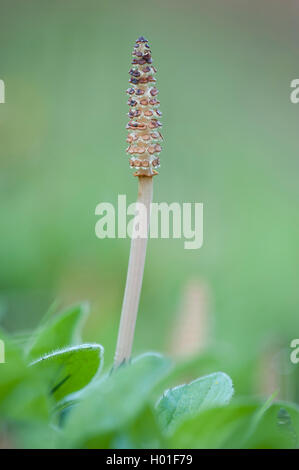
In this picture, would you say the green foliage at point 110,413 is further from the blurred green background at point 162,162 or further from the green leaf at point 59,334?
the blurred green background at point 162,162

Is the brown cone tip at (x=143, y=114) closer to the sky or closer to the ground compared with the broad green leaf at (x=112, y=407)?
closer to the sky

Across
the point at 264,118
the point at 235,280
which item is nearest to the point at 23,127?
the point at 235,280

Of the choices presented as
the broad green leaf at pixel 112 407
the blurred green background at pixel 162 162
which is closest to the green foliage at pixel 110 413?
the broad green leaf at pixel 112 407

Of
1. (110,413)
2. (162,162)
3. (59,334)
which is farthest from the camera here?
(162,162)

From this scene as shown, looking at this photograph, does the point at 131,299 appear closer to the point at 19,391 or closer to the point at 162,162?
Answer: the point at 19,391

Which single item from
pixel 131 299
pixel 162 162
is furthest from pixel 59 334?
pixel 162 162

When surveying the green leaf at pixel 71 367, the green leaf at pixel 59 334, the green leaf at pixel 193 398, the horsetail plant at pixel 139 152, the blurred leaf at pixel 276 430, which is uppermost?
the horsetail plant at pixel 139 152

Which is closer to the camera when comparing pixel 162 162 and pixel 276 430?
pixel 276 430
